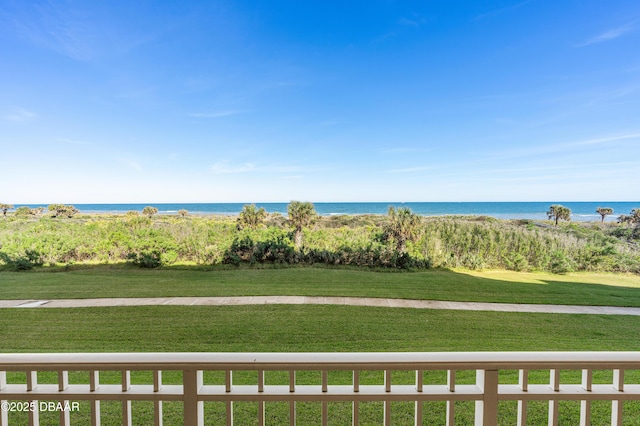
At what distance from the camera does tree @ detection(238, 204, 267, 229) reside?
15.9 ft

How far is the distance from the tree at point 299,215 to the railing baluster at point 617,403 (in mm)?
4108

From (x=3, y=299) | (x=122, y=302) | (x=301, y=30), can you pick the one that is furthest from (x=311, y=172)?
(x=3, y=299)

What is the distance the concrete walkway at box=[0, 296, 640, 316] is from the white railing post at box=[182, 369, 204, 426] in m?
2.21

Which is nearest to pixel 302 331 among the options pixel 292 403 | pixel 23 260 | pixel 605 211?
pixel 292 403

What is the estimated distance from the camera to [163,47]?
9.58 feet

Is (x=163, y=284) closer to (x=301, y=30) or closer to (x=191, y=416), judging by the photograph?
(x=191, y=416)

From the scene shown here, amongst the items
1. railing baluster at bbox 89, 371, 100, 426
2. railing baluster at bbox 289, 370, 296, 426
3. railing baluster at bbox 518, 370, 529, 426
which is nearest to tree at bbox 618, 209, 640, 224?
railing baluster at bbox 518, 370, 529, 426

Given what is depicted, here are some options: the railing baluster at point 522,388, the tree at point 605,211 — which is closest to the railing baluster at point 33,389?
the railing baluster at point 522,388

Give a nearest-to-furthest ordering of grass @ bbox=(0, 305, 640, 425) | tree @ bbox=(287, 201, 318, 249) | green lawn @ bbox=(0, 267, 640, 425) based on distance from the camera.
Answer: green lawn @ bbox=(0, 267, 640, 425), grass @ bbox=(0, 305, 640, 425), tree @ bbox=(287, 201, 318, 249)

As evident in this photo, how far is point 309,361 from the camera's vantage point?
77 cm

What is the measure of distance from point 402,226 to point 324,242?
131cm

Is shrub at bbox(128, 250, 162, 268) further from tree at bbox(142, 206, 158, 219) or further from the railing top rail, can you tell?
the railing top rail

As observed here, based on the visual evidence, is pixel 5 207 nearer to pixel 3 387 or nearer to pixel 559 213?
pixel 3 387

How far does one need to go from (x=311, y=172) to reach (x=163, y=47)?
4.70 meters
